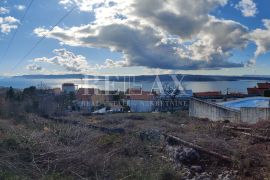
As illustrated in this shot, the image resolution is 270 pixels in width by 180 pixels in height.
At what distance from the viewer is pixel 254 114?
21.3 metres

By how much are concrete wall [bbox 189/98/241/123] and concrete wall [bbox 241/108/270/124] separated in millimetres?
753

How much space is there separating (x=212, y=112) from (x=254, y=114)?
6760 mm

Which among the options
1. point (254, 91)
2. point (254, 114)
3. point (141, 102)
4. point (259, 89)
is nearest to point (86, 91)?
point (141, 102)

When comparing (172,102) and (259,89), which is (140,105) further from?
(259,89)

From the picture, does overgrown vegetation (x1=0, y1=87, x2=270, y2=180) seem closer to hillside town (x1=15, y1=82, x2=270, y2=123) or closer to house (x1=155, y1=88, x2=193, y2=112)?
hillside town (x1=15, y1=82, x2=270, y2=123)

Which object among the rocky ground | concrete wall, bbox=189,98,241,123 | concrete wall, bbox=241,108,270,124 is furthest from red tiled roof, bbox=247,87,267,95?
the rocky ground

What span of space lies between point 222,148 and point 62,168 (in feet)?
19.7

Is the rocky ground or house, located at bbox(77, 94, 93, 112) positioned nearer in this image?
the rocky ground

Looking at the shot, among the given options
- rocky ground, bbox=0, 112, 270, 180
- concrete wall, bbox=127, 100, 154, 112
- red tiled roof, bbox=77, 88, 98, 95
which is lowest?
concrete wall, bbox=127, 100, 154, 112

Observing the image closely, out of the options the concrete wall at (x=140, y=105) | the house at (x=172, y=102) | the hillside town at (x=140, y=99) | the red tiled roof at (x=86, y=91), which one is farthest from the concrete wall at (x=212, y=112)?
the red tiled roof at (x=86, y=91)

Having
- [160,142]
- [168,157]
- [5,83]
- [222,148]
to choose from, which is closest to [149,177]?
[168,157]

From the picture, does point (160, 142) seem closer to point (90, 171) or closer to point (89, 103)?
point (90, 171)

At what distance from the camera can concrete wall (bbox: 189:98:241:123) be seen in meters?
24.3

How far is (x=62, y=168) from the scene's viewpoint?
302 inches
